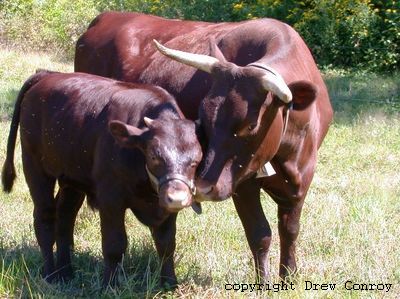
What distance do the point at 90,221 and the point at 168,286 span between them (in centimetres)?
159

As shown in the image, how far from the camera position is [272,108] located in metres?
4.23

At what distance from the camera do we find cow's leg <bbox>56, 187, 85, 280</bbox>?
17.2 ft

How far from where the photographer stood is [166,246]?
4777 mm

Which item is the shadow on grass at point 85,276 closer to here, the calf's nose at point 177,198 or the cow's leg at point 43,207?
the cow's leg at point 43,207

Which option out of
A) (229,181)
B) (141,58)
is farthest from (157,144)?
(141,58)

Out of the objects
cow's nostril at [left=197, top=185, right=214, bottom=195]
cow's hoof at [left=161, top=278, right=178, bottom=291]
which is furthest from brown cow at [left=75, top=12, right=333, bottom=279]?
cow's hoof at [left=161, top=278, right=178, bottom=291]

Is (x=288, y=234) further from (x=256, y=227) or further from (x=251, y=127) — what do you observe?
(x=251, y=127)

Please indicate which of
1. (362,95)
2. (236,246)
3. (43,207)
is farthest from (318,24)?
(43,207)

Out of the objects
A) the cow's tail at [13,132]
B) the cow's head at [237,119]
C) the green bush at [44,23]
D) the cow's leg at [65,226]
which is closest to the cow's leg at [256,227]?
the cow's head at [237,119]

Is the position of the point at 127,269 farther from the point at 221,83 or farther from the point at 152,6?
the point at 152,6

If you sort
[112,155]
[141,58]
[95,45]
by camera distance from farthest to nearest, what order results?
[95,45] → [141,58] → [112,155]

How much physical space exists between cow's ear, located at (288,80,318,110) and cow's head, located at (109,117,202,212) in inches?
24.2

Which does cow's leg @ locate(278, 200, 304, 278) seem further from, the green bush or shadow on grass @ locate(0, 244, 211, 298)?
the green bush

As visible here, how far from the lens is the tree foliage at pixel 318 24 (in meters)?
16.2
